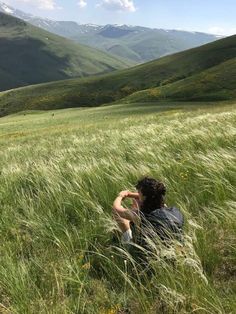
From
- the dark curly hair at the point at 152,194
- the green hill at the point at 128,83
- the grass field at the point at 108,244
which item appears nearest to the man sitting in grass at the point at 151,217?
the dark curly hair at the point at 152,194

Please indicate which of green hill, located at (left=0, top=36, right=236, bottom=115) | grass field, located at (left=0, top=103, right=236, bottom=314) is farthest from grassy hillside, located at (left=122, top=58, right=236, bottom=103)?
grass field, located at (left=0, top=103, right=236, bottom=314)

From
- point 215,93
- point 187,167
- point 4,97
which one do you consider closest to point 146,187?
point 187,167

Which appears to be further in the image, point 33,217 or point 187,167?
point 187,167

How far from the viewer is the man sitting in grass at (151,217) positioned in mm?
4771

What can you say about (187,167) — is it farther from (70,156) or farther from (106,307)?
(70,156)

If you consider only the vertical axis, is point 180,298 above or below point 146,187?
below

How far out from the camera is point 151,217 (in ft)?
16.9

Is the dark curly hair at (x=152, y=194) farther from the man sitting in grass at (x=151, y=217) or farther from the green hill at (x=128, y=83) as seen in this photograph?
the green hill at (x=128, y=83)

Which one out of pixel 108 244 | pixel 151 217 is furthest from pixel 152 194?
pixel 108 244

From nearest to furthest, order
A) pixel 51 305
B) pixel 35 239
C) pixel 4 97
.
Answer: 1. pixel 51 305
2. pixel 35 239
3. pixel 4 97

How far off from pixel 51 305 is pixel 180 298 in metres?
1.14

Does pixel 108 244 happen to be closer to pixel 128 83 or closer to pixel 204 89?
pixel 204 89

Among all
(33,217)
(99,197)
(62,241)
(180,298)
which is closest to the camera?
(180,298)

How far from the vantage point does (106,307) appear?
395 cm
